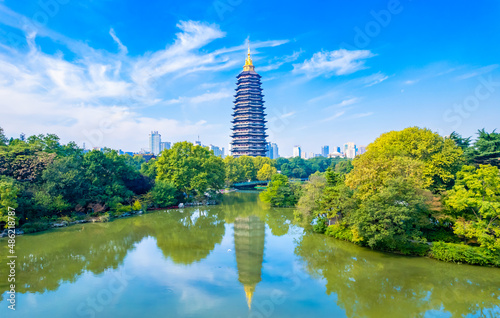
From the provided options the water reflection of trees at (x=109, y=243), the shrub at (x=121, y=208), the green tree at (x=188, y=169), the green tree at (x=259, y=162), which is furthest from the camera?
the green tree at (x=259, y=162)

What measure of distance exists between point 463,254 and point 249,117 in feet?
129

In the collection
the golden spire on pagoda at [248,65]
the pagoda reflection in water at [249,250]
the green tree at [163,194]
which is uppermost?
the golden spire on pagoda at [248,65]

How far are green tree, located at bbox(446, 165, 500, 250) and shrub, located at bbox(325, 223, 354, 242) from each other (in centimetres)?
394

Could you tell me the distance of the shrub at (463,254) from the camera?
369 inches

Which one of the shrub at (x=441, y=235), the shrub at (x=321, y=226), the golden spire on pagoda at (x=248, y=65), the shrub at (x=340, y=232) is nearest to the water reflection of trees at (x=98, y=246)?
the shrub at (x=321, y=226)

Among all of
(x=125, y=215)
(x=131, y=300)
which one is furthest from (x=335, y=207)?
(x=125, y=215)

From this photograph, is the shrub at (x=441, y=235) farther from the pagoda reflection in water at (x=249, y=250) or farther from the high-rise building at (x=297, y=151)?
the high-rise building at (x=297, y=151)

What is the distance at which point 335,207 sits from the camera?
12.5 meters

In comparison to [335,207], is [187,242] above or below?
below

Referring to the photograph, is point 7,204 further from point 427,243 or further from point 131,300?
point 427,243

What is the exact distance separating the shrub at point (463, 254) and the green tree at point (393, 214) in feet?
2.62

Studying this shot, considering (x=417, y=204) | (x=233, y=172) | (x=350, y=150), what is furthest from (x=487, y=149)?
(x=350, y=150)

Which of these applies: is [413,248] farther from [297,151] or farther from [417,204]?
[297,151]

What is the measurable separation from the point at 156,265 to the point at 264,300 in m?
4.35
